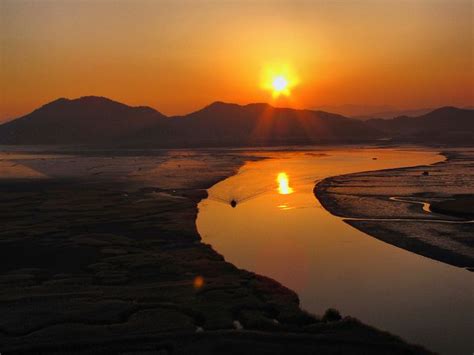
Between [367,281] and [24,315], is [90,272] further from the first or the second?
[367,281]

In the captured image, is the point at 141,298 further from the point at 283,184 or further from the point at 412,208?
the point at 283,184

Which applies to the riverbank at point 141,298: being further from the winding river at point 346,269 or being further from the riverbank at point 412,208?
the riverbank at point 412,208

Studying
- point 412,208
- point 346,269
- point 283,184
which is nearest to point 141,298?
point 346,269

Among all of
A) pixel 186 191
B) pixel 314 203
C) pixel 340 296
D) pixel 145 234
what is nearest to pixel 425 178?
pixel 314 203

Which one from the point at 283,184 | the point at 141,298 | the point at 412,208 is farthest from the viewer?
the point at 283,184

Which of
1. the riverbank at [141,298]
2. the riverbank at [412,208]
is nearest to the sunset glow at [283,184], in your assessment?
the riverbank at [412,208]
